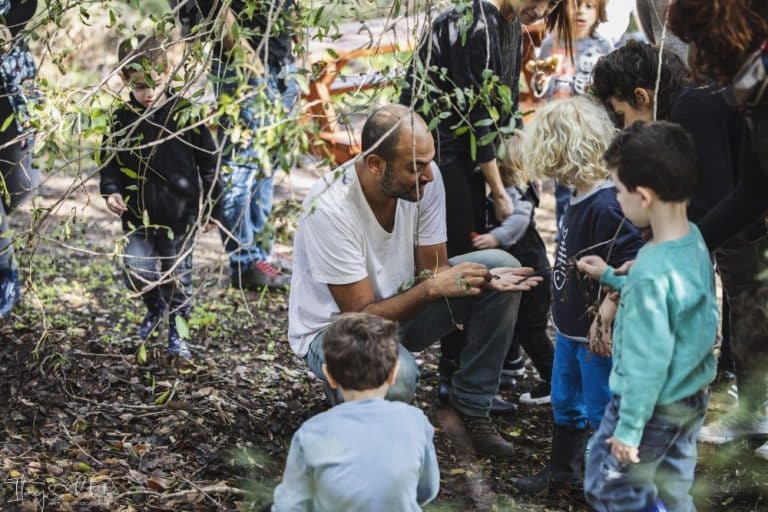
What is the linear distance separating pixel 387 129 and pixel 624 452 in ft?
4.78

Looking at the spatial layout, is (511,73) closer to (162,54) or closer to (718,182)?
(718,182)

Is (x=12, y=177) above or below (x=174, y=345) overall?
above

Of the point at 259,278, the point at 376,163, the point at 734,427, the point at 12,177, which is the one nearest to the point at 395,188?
the point at 376,163

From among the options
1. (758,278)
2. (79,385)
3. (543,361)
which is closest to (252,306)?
(79,385)

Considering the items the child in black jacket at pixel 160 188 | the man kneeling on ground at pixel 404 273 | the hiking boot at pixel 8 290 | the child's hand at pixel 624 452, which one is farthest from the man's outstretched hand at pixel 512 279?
the hiking boot at pixel 8 290

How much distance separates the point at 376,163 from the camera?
3432mm

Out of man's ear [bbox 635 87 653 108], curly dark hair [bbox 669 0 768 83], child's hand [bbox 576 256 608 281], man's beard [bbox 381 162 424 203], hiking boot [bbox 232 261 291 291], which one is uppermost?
curly dark hair [bbox 669 0 768 83]

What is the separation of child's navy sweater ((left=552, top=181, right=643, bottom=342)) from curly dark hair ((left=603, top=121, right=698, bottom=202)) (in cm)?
59

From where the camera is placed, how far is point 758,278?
3.36 meters

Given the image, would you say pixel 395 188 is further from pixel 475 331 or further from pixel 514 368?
pixel 514 368

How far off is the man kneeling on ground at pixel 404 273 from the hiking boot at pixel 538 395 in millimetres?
560

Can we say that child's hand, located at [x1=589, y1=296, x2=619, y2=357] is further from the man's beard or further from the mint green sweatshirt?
the man's beard

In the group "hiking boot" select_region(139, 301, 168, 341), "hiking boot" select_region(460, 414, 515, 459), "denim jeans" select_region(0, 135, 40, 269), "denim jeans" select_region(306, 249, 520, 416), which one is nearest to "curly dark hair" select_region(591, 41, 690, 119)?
"denim jeans" select_region(306, 249, 520, 416)

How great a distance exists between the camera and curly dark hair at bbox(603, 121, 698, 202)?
2510 mm
